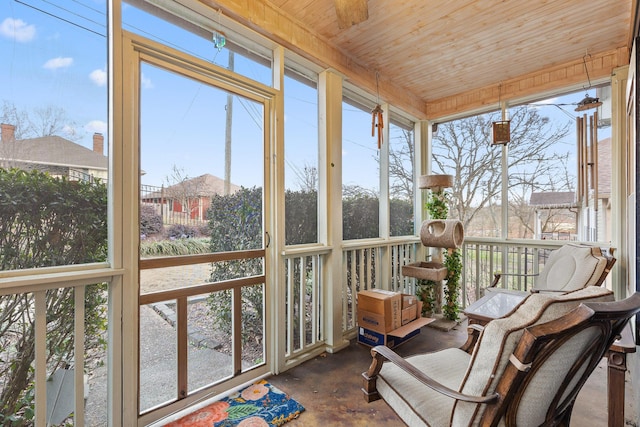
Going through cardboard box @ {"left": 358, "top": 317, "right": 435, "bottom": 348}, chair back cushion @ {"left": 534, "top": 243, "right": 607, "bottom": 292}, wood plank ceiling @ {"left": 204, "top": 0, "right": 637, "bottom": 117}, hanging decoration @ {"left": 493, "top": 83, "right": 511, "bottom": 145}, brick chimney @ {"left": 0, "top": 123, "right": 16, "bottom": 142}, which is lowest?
cardboard box @ {"left": 358, "top": 317, "right": 435, "bottom": 348}

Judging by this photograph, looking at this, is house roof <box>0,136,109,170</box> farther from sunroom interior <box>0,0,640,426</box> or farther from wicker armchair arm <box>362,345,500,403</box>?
wicker armchair arm <box>362,345,500,403</box>

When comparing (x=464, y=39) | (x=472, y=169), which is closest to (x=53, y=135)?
(x=464, y=39)

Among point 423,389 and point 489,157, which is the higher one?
point 489,157

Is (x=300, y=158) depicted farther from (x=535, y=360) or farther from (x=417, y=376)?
(x=535, y=360)

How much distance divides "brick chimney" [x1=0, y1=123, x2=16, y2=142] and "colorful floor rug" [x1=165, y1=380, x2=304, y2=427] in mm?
1719

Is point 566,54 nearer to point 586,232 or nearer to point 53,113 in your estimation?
point 586,232

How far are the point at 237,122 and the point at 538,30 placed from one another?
105 inches

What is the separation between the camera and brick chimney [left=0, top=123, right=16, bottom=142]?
1384mm

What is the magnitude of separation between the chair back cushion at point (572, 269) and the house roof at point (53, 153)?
11.4 ft

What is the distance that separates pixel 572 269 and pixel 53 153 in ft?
12.3

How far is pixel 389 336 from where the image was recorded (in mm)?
2762

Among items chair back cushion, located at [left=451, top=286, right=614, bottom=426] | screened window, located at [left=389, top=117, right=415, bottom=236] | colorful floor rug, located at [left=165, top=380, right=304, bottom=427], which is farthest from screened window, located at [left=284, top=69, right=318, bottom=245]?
chair back cushion, located at [left=451, top=286, right=614, bottom=426]

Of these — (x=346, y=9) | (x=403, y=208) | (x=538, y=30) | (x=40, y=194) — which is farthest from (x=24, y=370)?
(x=538, y=30)

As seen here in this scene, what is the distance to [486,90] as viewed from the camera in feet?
12.1
